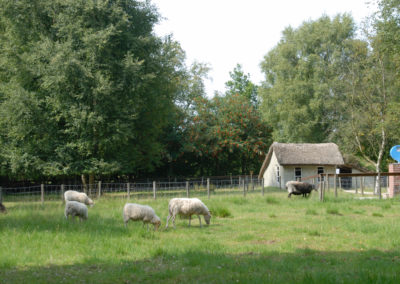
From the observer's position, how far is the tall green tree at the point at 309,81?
133 ft

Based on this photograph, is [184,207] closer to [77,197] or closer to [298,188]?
[77,197]

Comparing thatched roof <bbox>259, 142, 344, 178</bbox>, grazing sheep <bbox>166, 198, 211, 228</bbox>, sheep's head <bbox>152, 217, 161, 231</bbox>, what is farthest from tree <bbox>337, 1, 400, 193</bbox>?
sheep's head <bbox>152, 217, 161, 231</bbox>

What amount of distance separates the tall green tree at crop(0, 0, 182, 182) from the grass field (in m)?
11.4

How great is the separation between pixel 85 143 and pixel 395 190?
61.6ft

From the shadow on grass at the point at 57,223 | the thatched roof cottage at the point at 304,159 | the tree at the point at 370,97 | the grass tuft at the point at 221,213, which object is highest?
the tree at the point at 370,97

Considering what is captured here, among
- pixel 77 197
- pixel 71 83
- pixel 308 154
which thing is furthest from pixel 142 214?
pixel 308 154

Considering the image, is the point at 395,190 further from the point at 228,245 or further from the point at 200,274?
the point at 200,274

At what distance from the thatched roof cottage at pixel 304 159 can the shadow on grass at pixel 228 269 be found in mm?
29098

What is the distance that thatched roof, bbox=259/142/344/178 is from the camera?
1458 inches

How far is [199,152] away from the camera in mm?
40656

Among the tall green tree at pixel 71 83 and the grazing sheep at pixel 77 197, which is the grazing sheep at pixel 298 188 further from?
the grazing sheep at pixel 77 197

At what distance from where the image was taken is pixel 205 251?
28.3ft

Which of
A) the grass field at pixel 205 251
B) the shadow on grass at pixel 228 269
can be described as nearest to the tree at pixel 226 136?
the grass field at pixel 205 251

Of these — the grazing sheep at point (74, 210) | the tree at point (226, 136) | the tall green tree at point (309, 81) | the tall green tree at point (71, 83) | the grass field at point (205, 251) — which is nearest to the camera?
the grass field at point (205, 251)
